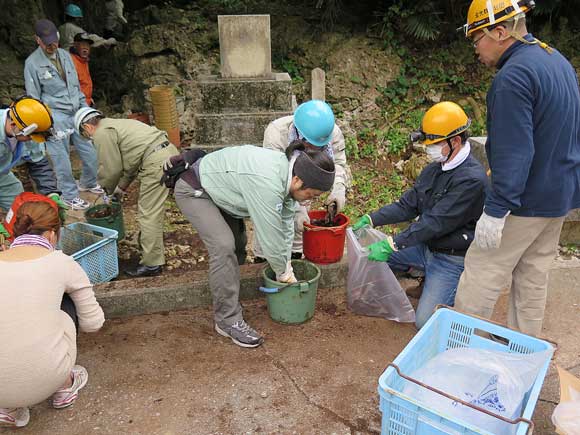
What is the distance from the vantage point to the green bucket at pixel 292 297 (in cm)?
329

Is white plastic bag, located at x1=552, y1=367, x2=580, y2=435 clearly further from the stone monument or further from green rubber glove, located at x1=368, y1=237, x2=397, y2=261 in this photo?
the stone monument

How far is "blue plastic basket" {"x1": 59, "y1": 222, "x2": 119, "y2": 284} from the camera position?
3729 millimetres

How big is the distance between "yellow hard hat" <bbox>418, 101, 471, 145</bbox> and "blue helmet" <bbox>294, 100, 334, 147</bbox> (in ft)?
2.53

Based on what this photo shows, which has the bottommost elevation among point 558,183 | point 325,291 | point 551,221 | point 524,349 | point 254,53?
point 325,291

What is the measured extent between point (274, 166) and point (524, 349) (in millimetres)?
1715

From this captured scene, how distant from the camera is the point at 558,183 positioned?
2.52 m

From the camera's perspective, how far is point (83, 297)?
2.61 metres

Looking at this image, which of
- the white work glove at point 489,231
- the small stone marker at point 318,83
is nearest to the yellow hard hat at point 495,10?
the white work glove at point 489,231

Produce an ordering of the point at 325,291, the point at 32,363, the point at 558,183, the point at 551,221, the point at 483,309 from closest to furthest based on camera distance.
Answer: the point at 32,363, the point at 558,183, the point at 551,221, the point at 483,309, the point at 325,291

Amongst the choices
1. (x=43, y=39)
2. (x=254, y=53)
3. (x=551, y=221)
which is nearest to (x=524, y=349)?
(x=551, y=221)

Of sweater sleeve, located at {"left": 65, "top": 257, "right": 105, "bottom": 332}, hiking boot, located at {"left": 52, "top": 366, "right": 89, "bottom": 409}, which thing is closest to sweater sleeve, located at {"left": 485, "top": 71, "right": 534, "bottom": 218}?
sweater sleeve, located at {"left": 65, "top": 257, "right": 105, "bottom": 332}

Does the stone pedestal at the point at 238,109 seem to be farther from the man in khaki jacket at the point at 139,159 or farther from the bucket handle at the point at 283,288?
the bucket handle at the point at 283,288

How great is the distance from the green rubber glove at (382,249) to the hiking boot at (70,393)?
201 centimetres

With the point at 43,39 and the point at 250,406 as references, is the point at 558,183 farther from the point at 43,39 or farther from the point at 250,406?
the point at 43,39
